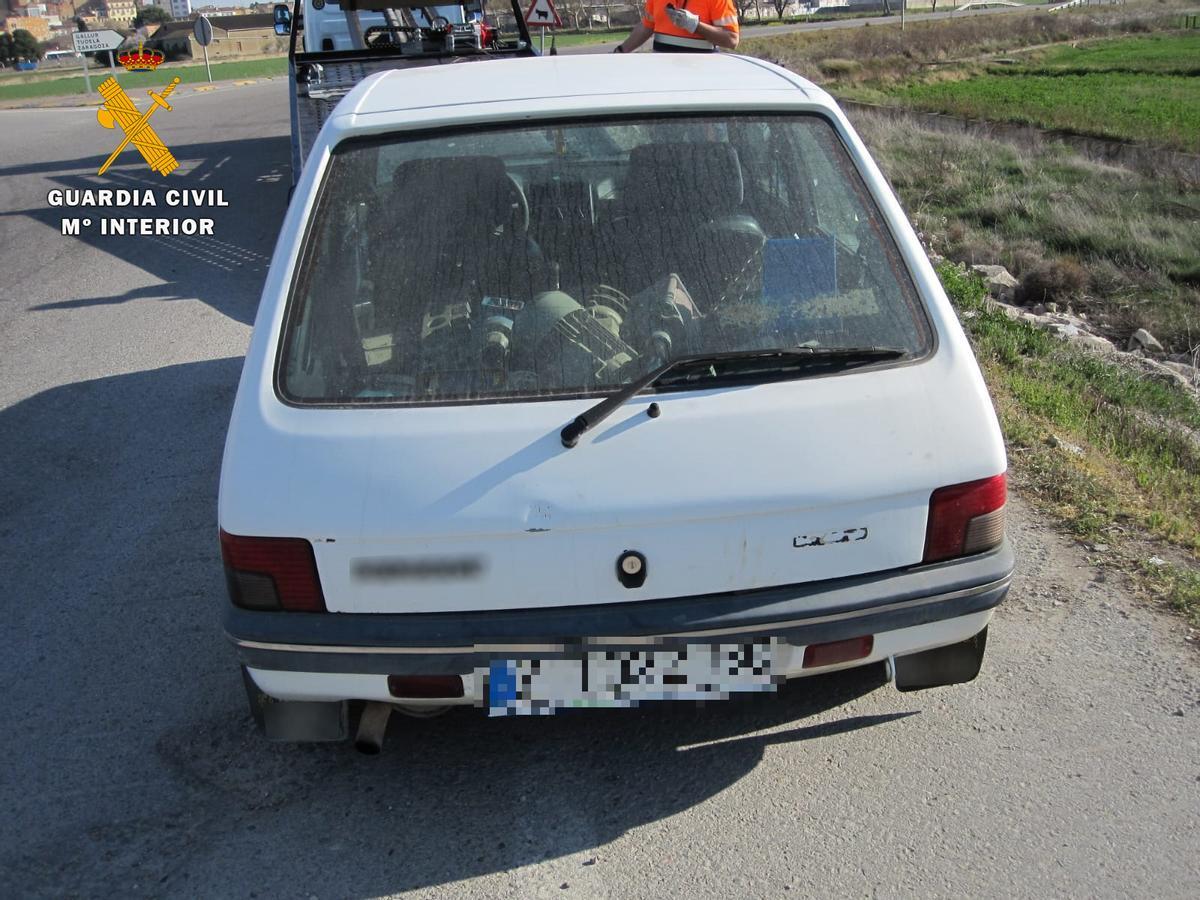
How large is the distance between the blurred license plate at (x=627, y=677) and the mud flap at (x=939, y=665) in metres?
0.51

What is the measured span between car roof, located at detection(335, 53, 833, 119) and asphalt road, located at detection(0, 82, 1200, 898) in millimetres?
1823

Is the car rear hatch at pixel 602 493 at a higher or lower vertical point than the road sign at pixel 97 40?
higher

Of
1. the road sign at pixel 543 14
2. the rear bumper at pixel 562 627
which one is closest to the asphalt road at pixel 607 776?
the rear bumper at pixel 562 627

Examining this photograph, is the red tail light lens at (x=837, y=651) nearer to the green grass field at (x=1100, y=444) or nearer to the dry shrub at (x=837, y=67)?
the green grass field at (x=1100, y=444)

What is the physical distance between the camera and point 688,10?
27.2 feet

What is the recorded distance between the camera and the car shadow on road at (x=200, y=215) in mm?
9195

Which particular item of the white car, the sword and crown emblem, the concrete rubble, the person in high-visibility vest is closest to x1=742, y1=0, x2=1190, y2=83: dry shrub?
the sword and crown emblem

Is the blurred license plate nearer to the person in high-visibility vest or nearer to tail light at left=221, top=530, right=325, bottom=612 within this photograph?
tail light at left=221, top=530, right=325, bottom=612

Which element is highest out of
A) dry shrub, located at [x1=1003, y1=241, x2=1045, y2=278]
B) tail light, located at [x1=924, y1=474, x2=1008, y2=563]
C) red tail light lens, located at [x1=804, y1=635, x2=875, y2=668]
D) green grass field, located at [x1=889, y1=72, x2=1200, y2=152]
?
tail light, located at [x1=924, y1=474, x2=1008, y2=563]

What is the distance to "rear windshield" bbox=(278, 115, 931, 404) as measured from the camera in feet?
9.68

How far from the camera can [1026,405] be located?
20.2 ft

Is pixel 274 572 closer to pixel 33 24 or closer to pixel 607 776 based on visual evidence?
pixel 607 776

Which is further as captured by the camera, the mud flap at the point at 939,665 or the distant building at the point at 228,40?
the distant building at the point at 228,40

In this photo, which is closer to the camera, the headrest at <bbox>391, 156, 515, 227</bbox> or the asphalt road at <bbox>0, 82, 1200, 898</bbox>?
the asphalt road at <bbox>0, 82, 1200, 898</bbox>
